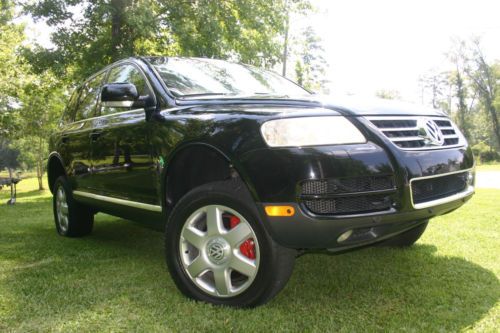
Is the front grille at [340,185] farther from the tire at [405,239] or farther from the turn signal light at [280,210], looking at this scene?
the tire at [405,239]

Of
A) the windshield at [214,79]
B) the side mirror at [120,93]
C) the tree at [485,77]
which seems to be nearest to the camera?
the side mirror at [120,93]

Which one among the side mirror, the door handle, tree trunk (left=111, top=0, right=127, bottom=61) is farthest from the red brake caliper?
tree trunk (left=111, top=0, right=127, bottom=61)

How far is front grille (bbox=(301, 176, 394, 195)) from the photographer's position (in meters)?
2.33

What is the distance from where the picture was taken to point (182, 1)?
12781mm

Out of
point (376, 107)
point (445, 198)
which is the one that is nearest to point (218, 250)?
point (376, 107)

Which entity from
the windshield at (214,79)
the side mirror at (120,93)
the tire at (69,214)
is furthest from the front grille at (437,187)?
the tire at (69,214)

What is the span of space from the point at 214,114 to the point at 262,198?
65 cm

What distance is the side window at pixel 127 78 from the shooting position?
3.60 metres

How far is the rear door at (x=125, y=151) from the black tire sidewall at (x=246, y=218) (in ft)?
1.48

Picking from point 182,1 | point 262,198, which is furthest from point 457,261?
point 182,1

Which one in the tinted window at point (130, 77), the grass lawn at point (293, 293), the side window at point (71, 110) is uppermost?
the tinted window at point (130, 77)

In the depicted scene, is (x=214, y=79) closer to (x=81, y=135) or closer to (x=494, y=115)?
(x=81, y=135)

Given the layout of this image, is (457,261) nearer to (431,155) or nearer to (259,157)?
(431,155)

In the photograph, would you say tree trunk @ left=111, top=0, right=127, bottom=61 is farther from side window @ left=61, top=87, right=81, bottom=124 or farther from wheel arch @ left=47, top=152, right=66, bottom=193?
wheel arch @ left=47, top=152, right=66, bottom=193
